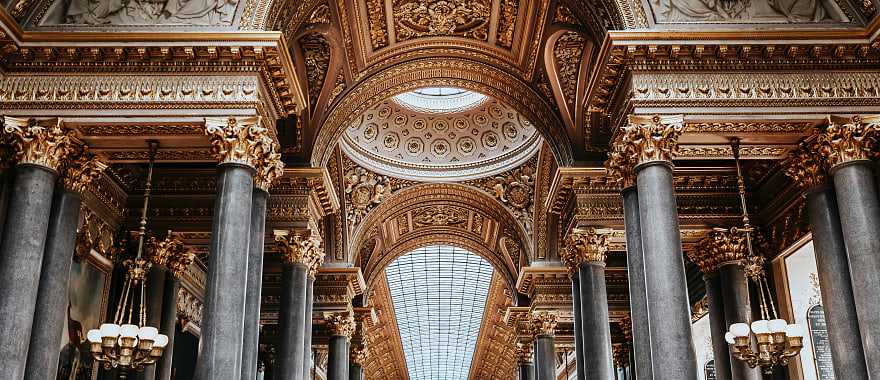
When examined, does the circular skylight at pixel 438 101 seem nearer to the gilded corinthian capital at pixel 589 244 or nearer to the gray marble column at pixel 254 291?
the gilded corinthian capital at pixel 589 244

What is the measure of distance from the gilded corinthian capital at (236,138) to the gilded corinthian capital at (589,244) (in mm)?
6150

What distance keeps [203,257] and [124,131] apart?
7428 millimetres

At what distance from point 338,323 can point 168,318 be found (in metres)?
6.45

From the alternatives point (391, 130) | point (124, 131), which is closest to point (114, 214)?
point (124, 131)

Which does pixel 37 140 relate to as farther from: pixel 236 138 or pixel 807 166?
pixel 807 166

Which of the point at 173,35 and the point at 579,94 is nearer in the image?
the point at 173,35

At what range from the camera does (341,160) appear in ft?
63.1

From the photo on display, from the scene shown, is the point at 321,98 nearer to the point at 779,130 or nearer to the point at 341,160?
the point at 341,160

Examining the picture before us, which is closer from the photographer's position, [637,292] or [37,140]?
[37,140]

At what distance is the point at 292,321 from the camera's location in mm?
13188

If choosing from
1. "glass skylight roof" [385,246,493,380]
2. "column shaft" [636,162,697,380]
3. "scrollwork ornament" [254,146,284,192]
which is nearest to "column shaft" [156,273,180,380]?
"scrollwork ornament" [254,146,284,192]

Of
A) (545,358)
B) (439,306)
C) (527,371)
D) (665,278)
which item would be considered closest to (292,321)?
(665,278)

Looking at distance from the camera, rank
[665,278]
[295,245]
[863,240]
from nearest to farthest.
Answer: [665,278] < [863,240] < [295,245]

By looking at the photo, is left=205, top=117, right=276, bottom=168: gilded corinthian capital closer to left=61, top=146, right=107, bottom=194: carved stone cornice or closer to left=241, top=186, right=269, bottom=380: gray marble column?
left=241, top=186, right=269, bottom=380: gray marble column
